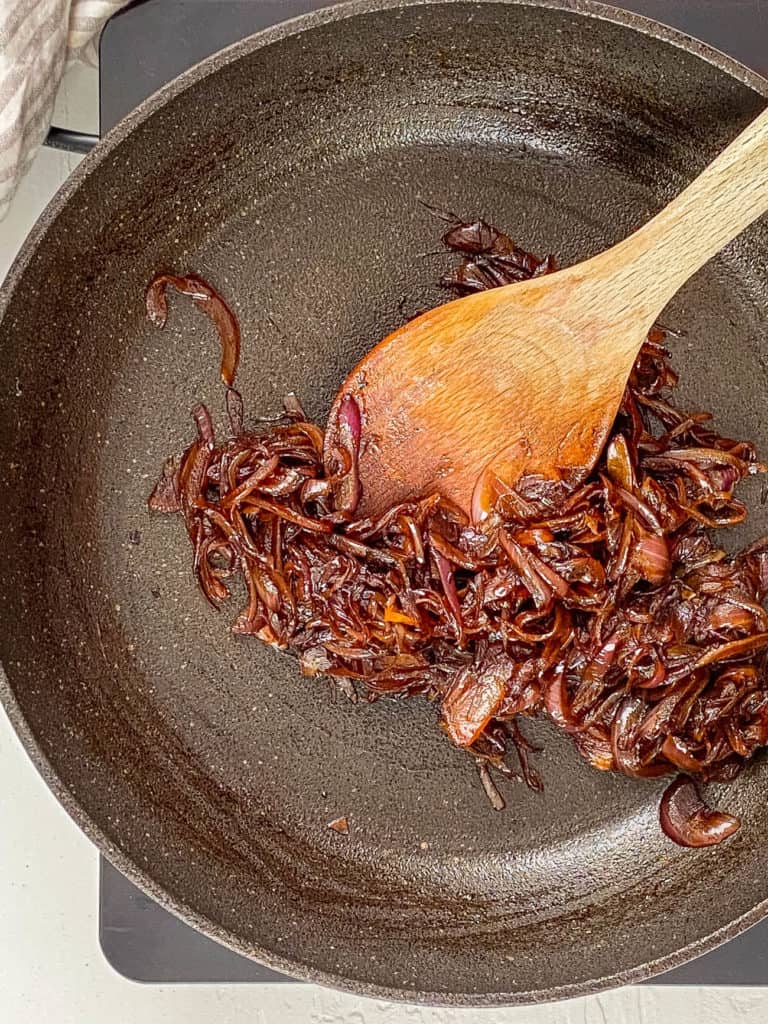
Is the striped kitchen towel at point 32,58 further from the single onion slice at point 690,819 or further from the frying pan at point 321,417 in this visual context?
the single onion slice at point 690,819

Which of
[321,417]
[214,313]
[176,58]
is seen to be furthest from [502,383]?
[176,58]

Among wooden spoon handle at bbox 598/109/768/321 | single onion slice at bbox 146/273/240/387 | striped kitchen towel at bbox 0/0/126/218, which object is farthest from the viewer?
single onion slice at bbox 146/273/240/387

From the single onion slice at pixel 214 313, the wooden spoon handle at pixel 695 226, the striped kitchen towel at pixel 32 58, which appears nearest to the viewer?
the wooden spoon handle at pixel 695 226

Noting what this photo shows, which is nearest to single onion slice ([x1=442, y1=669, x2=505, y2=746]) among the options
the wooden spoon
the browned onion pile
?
the browned onion pile

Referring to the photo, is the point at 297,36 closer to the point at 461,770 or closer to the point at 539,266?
the point at 539,266

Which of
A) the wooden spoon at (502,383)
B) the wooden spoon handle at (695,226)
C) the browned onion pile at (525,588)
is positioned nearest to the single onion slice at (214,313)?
the browned onion pile at (525,588)

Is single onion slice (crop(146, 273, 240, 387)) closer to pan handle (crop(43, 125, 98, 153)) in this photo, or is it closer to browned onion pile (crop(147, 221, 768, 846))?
browned onion pile (crop(147, 221, 768, 846))

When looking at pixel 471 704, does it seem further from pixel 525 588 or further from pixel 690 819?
pixel 690 819
